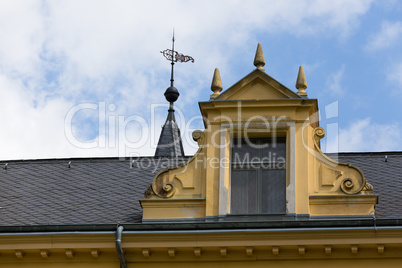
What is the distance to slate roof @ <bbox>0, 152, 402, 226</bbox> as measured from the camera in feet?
63.2

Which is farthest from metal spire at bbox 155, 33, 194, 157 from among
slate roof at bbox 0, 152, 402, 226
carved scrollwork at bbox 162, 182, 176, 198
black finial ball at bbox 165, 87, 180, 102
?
carved scrollwork at bbox 162, 182, 176, 198

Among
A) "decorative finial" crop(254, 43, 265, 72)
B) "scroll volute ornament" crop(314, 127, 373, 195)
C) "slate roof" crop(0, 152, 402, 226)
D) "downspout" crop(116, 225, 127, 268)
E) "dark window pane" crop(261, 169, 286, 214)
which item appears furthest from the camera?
"decorative finial" crop(254, 43, 265, 72)

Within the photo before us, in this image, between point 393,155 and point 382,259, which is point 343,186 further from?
point 393,155

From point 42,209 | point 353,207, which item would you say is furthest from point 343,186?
point 42,209

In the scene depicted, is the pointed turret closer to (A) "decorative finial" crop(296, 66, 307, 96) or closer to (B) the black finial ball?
(B) the black finial ball

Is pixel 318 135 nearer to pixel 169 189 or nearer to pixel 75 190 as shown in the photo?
pixel 169 189

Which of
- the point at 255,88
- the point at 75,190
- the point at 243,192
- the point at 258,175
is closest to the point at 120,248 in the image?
the point at 243,192

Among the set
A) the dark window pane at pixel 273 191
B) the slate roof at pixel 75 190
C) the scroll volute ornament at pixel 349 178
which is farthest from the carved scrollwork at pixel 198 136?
the scroll volute ornament at pixel 349 178

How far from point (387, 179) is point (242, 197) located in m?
3.98

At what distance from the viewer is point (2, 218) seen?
19.4 metres

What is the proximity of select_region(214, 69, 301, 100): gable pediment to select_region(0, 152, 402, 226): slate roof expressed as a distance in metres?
3.06

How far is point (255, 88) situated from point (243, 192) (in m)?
2.22


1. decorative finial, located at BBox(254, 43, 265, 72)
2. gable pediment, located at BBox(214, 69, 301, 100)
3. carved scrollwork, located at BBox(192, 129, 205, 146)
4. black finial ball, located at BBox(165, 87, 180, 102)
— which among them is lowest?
carved scrollwork, located at BBox(192, 129, 205, 146)

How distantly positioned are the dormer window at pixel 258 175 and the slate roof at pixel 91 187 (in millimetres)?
2030
